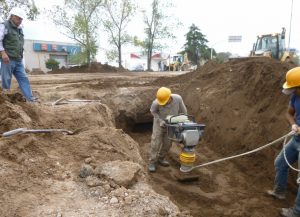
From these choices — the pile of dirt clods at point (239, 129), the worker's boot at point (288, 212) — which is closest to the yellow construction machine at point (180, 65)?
the pile of dirt clods at point (239, 129)

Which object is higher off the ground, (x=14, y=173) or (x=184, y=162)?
(x=14, y=173)

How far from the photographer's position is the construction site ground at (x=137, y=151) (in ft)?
9.55

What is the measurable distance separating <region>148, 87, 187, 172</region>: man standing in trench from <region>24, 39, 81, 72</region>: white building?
33434mm

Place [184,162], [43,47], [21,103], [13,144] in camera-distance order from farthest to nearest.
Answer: [43,47], [184,162], [21,103], [13,144]

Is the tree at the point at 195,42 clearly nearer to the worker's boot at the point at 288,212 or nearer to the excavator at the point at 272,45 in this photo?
the excavator at the point at 272,45

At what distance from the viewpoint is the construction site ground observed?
9.55 ft

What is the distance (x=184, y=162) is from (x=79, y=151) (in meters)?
2.14

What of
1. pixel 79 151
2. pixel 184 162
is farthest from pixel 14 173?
pixel 184 162

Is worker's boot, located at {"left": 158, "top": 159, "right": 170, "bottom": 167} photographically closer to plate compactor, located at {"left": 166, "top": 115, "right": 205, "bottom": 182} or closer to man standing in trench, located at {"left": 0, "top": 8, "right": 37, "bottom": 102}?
plate compactor, located at {"left": 166, "top": 115, "right": 205, "bottom": 182}

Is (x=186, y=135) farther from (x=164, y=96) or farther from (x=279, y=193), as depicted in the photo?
(x=279, y=193)

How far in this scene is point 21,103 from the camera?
458cm

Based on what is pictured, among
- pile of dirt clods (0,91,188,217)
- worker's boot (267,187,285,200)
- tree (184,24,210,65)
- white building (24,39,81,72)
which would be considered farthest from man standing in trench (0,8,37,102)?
tree (184,24,210,65)

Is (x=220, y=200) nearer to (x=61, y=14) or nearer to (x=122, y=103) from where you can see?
(x=122, y=103)

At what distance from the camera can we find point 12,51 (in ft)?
19.9
